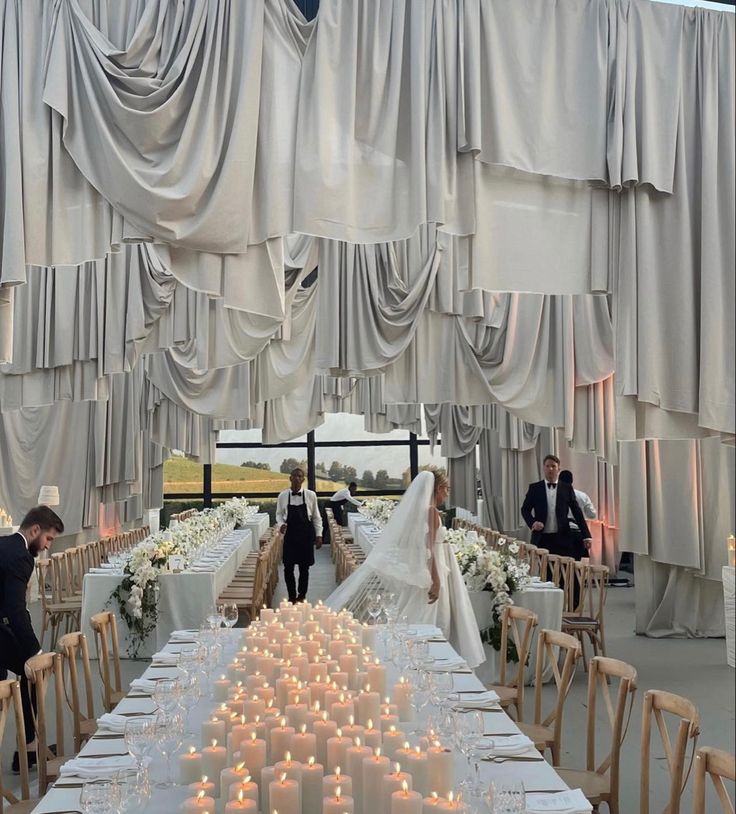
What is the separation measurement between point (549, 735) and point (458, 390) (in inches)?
186

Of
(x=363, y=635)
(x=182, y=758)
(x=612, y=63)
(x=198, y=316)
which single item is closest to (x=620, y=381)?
(x=612, y=63)

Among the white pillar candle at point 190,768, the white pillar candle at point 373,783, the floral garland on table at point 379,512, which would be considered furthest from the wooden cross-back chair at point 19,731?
the floral garland on table at point 379,512

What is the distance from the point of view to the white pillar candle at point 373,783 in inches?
99.7

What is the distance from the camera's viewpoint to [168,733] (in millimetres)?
3275

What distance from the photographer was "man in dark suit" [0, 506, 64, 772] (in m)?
5.51

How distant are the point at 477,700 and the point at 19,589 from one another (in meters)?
2.94

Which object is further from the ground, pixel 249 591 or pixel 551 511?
pixel 551 511

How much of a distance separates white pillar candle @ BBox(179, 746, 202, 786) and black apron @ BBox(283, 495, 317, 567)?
938 cm

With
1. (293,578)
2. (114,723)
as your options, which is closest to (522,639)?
(114,723)

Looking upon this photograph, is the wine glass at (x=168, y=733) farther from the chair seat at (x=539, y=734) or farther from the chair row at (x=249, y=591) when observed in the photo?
the chair row at (x=249, y=591)

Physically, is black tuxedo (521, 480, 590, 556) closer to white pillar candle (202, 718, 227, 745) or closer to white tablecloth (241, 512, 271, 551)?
white pillar candle (202, 718, 227, 745)

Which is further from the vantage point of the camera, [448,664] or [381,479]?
[381,479]

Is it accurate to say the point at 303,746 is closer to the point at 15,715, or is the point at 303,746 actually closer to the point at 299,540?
the point at 15,715

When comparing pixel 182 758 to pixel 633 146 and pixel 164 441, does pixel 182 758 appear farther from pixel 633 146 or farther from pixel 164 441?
pixel 164 441
